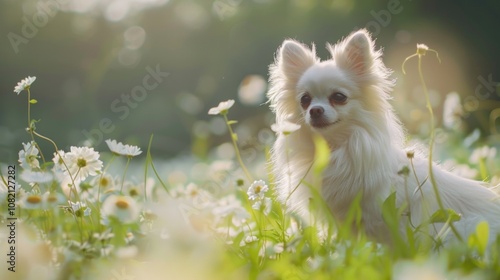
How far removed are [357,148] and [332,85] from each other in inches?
12.3

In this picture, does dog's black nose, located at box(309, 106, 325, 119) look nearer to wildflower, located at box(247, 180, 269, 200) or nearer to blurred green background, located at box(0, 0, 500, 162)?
wildflower, located at box(247, 180, 269, 200)

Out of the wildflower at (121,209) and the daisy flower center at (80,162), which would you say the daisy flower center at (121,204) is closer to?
the wildflower at (121,209)

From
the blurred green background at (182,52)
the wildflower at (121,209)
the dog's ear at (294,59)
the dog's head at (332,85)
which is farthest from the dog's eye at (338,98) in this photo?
the blurred green background at (182,52)

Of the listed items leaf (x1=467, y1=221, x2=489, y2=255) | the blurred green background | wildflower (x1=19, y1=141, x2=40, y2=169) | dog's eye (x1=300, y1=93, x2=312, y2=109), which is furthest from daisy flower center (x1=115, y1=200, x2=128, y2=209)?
the blurred green background

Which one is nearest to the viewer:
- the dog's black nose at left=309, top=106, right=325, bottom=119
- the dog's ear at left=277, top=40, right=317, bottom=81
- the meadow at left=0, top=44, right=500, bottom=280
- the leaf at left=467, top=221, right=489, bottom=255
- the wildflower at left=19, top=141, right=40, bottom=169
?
the meadow at left=0, top=44, right=500, bottom=280

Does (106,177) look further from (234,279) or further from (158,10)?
(158,10)

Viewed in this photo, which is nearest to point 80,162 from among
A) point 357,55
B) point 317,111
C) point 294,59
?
point 317,111

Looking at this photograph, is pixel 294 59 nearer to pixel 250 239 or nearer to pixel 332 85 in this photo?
pixel 332 85

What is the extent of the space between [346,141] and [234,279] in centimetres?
129

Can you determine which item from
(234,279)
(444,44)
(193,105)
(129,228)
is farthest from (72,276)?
(444,44)

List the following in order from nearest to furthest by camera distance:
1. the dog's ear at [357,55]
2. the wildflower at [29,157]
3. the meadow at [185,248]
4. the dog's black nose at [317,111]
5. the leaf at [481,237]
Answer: the meadow at [185,248] → the leaf at [481,237] → the wildflower at [29,157] → the dog's black nose at [317,111] → the dog's ear at [357,55]

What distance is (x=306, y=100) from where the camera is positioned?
9.82 feet

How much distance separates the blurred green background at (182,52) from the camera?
9375 millimetres

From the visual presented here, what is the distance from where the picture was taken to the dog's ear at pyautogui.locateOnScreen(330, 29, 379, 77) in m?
3.02
